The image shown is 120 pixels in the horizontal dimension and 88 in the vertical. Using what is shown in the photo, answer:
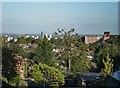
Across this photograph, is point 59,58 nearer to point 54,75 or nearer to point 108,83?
point 54,75

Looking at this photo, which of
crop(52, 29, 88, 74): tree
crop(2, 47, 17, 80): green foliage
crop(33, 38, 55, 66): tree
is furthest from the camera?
crop(33, 38, 55, 66): tree

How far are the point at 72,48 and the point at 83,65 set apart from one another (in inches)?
36.9

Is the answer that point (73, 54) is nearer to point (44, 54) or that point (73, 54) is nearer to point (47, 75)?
point (44, 54)

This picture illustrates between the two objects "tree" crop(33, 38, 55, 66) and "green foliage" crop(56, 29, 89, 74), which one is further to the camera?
"tree" crop(33, 38, 55, 66)

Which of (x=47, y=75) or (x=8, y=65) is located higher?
(x=8, y=65)

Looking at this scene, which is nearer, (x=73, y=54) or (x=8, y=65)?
(x=8, y=65)

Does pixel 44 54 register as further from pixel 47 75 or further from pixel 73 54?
pixel 47 75

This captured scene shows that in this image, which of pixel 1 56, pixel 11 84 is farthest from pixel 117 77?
pixel 1 56

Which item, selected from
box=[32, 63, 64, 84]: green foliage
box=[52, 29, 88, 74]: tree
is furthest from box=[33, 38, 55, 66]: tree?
box=[32, 63, 64, 84]: green foliage

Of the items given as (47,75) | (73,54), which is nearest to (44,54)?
(73,54)

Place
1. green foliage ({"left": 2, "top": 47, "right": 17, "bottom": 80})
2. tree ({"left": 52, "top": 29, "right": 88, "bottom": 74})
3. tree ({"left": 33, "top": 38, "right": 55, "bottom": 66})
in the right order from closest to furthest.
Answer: green foliage ({"left": 2, "top": 47, "right": 17, "bottom": 80}) → tree ({"left": 52, "top": 29, "right": 88, "bottom": 74}) → tree ({"left": 33, "top": 38, "right": 55, "bottom": 66})

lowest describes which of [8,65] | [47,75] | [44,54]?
[47,75]

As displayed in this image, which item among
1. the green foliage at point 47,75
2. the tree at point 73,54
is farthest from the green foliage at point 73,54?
the green foliage at point 47,75

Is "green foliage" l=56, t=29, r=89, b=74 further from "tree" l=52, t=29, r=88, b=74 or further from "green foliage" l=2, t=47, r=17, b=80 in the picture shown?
"green foliage" l=2, t=47, r=17, b=80
